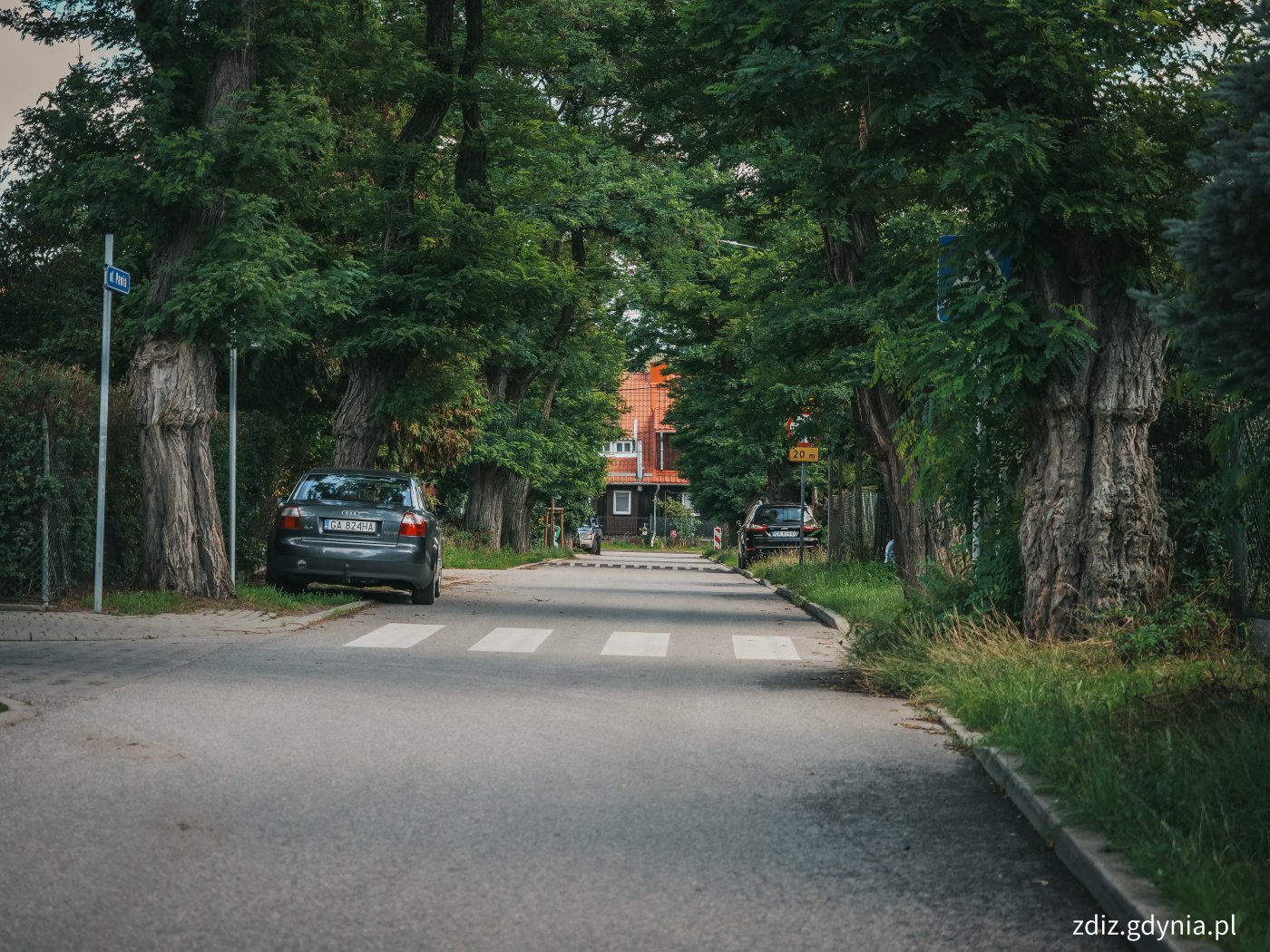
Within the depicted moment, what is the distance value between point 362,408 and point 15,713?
1643 centimetres

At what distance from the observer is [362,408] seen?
2539 cm

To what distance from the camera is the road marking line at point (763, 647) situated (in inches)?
589

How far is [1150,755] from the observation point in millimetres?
6738

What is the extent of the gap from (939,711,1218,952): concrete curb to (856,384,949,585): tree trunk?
1321cm

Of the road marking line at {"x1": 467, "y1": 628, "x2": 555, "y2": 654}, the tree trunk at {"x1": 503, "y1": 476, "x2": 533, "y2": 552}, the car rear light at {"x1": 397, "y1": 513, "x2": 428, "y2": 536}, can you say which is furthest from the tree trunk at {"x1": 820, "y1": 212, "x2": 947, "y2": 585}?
the tree trunk at {"x1": 503, "y1": 476, "x2": 533, "y2": 552}

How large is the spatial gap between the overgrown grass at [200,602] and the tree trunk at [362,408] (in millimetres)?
5763

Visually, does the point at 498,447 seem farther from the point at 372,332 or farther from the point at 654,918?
the point at 654,918

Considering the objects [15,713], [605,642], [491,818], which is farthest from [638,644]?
[491,818]

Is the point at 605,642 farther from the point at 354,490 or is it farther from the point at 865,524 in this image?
the point at 865,524

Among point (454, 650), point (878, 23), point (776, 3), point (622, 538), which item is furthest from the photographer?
point (622, 538)

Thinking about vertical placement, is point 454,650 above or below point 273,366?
below

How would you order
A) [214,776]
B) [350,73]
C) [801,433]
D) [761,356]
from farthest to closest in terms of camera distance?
1. [801,433]
2. [350,73]
3. [761,356]
4. [214,776]

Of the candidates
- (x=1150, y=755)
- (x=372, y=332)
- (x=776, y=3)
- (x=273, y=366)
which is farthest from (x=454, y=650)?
(x=273, y=366)

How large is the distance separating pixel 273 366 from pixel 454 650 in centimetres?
1369
